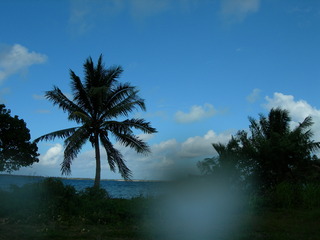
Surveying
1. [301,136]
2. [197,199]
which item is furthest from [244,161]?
[197,199]

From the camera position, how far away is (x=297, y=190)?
13242mm

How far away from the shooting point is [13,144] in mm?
22719

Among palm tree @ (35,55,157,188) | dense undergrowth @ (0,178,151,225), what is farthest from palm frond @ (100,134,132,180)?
dense undergrowth @ (0,178,151,225)

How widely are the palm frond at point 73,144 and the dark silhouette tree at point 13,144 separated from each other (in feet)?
24.1

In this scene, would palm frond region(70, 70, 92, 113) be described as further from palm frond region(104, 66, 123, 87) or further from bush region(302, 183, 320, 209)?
bush region(302, 183, 320, 209)

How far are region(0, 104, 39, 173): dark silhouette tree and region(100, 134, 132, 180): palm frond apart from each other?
8.67 m

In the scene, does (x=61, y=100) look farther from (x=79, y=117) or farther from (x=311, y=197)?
(x=311, y=197)

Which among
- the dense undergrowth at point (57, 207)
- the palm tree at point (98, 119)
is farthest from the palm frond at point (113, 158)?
the dense undergrowth at point (57, 207)

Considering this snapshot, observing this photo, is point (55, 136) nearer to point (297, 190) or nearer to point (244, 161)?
point (244, 161)

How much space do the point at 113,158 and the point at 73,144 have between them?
2.28 m

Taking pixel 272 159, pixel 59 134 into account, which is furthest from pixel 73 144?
pixel 272 159

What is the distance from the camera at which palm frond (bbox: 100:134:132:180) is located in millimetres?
17297

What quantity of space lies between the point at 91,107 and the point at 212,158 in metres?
7.19

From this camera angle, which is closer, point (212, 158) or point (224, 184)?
point (224, 184)
